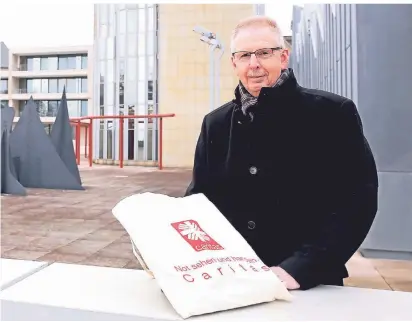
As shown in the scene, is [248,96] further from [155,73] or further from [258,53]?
[155,73]

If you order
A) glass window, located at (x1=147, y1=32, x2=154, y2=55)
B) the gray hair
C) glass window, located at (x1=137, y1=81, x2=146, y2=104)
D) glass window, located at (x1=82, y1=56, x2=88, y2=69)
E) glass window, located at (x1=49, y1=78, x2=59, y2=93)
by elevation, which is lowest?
the gray hair

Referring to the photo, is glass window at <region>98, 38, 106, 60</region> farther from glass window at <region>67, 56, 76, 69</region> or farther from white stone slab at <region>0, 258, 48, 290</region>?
white stone slab at <region>0, 258, 48, 290</region>

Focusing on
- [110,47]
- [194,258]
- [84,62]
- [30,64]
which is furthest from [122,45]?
→ [30,64]

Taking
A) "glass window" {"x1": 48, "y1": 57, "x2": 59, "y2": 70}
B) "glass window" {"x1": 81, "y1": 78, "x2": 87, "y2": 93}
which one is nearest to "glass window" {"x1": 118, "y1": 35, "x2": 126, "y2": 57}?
"glass window" {"x1": 81, "y1": 78, "x2": 87, "y2": 93}

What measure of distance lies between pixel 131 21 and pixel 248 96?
21.4 meters

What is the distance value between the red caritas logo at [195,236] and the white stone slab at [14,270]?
1.39ft

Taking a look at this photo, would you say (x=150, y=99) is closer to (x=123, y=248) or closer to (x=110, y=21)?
(x=110, y=21)

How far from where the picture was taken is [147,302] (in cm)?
93

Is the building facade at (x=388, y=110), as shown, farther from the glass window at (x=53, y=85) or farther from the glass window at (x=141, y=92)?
the glass window at (x=53, y=85)

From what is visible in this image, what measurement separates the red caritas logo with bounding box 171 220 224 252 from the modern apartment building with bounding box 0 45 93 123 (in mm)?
41168

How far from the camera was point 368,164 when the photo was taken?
1.22 meters

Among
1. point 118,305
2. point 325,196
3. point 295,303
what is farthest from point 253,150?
point 118,305

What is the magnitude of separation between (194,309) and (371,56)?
3.71 m

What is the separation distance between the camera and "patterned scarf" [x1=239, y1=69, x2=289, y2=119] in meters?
→ 1.29
